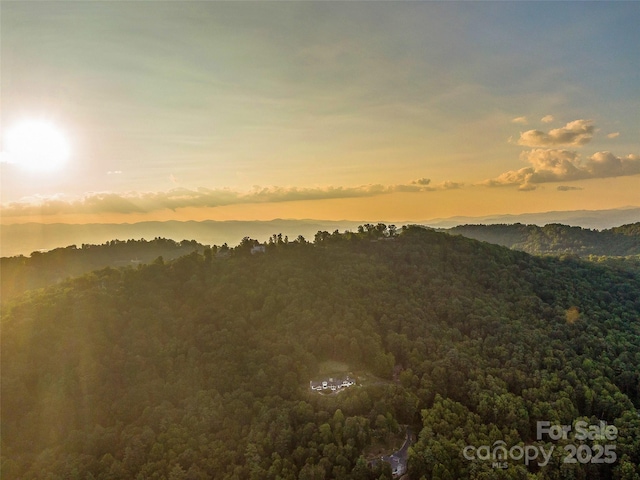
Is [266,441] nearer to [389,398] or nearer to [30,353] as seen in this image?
[389,398]

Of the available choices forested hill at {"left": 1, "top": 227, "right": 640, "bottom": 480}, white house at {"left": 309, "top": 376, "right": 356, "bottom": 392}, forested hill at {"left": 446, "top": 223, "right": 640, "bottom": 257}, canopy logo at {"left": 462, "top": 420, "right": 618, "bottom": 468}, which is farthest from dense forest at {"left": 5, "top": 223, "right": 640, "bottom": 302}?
canopy logo at {"left": 462, "top": 420, "right": 618, "bottom": 468}

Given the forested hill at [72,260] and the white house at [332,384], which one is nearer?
the white house at [332,384]

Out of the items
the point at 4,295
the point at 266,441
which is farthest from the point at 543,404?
the point at 4,295

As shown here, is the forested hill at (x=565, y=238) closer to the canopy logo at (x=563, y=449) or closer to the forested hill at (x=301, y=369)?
the forested hill at (x=301, y=369)

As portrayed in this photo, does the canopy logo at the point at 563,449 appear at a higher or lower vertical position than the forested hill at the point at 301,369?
lower

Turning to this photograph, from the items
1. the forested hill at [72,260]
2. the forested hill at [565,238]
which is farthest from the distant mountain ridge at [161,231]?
the forested hill at [565,238]

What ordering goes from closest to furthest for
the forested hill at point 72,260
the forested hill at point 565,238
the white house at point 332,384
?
the white house at point 332,384
the forested hill at point 72,260
the forested hill at point 565,238
